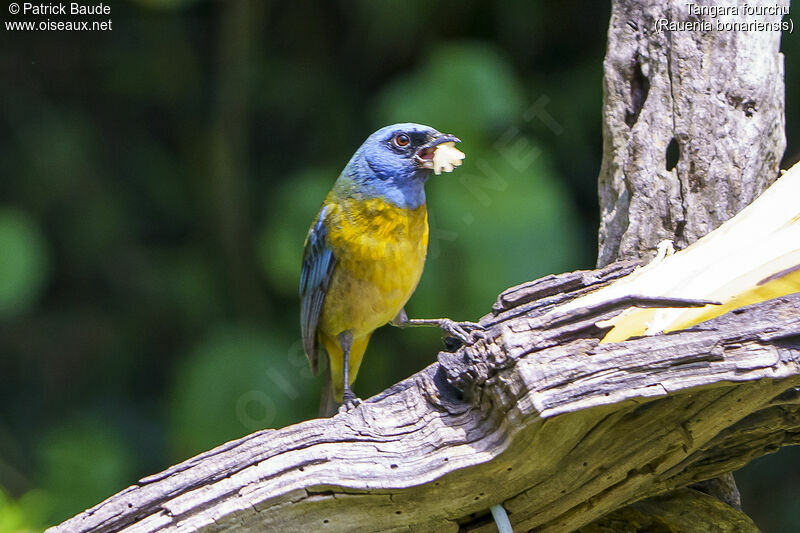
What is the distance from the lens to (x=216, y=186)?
4250 millimetres

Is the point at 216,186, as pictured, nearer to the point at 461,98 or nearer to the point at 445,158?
the point at 461,98

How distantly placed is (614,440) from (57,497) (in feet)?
9.50

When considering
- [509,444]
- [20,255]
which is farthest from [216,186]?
[509,444]

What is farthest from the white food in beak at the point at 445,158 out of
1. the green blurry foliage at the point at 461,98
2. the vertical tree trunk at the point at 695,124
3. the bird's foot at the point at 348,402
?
the green blurry foliage at the point at 461,98

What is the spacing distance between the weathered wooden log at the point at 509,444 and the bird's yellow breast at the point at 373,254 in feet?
2.68

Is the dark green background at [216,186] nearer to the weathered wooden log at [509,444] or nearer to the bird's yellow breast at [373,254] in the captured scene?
the bird's yellow breast at [373,254]

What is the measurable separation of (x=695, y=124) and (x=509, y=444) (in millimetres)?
1176

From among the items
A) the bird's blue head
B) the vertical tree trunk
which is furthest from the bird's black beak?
the vertical tree trunk

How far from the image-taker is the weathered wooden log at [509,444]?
1.65 m

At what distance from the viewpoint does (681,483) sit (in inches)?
79.9

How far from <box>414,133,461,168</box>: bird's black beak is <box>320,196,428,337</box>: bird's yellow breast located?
155 millimetres

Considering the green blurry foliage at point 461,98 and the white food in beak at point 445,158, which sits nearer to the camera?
the white food in beak at point 445,158

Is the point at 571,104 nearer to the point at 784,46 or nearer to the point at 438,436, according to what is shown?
the point at 784,46

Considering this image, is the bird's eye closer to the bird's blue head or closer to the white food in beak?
the bird's blue head
